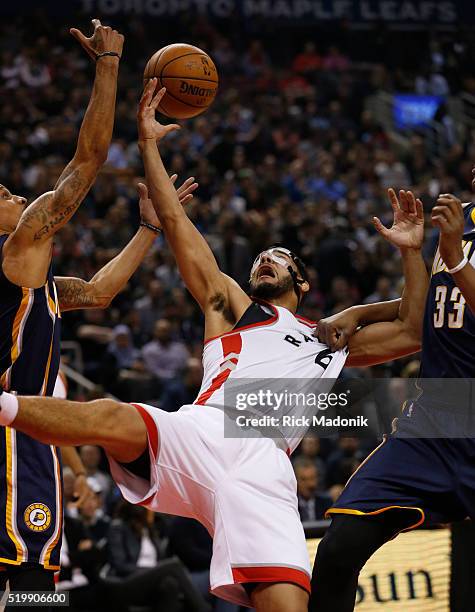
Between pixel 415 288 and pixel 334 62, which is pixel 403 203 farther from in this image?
pixel 334 62

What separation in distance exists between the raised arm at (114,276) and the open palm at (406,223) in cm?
111

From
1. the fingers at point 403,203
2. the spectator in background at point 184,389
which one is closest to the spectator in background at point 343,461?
the spectator in background at point 184,389

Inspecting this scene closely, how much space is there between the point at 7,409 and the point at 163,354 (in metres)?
8.14

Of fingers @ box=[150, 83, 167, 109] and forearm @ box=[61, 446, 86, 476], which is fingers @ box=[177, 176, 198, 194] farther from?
forearm @ box=[61, 446, 86, 476]

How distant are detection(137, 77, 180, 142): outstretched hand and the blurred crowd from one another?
443 centimetres

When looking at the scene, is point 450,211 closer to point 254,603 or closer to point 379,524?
point 379,524

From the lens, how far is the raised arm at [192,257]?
202 inches

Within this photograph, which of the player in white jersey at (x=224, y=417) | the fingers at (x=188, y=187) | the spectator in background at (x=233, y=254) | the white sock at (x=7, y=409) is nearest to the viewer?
the white sock at (x=7, y=409)

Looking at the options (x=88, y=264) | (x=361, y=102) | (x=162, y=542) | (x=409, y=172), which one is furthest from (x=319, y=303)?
(x=361, y=102)

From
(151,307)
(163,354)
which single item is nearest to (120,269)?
(163,354)

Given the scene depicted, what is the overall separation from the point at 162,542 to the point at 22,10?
14.4 m

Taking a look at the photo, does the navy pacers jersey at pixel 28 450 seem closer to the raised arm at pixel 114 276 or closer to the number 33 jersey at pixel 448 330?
the raised arm at pixel 114 276

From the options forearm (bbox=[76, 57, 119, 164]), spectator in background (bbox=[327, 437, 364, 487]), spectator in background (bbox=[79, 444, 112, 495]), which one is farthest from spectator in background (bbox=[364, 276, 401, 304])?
forearm (bbox=[76, 57, 119, 164])

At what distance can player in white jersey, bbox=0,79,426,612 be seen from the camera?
4246 millimetres
